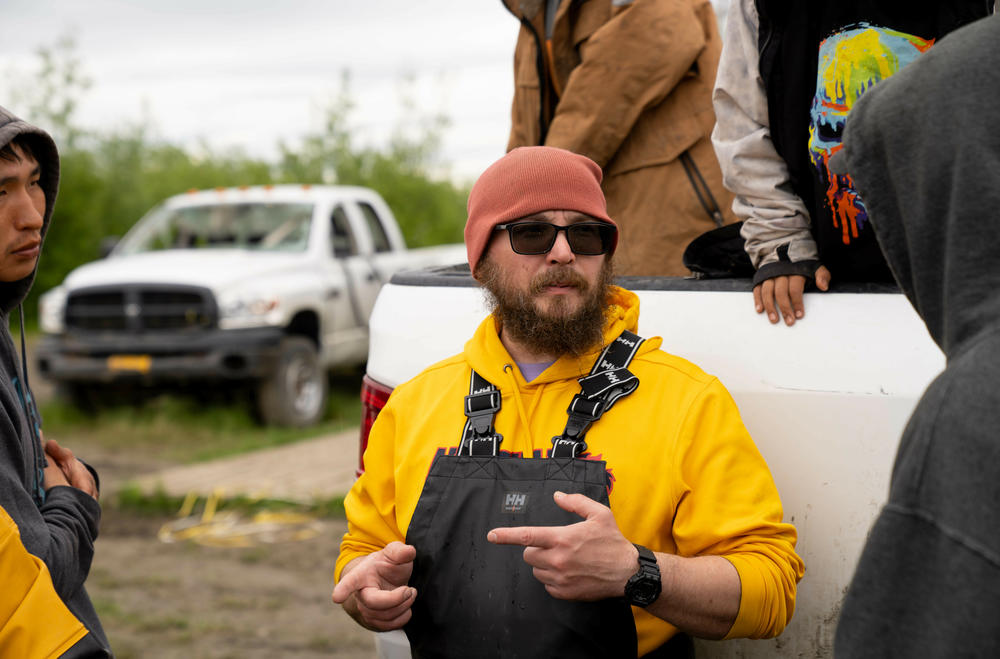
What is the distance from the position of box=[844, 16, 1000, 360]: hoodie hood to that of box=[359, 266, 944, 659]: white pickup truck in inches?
32.4

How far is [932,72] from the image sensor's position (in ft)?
3.76

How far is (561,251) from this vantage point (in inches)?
95.6

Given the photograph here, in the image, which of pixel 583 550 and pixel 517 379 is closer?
pixel 583 550

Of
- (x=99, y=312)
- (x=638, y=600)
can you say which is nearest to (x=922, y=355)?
(x=638, y=600)

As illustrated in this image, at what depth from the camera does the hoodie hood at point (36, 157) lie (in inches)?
87.6

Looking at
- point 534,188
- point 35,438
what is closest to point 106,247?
point 35,438

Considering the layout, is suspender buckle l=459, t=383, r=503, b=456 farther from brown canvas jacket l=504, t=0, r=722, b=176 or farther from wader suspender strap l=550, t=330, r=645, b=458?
brown canvas jacket l=504, t=0, r=722, b=176

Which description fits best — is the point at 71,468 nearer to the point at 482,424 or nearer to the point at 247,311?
the point at 482,424

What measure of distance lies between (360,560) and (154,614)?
3382 millimetres

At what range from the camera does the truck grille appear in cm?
920

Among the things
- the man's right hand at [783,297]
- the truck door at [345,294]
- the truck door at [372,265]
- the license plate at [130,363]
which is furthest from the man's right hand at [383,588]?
the truck door at [372,265]

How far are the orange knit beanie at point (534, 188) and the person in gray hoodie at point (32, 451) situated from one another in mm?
1038

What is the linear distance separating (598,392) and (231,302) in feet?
24.6

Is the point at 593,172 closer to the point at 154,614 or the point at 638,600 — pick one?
the point at 638,600
